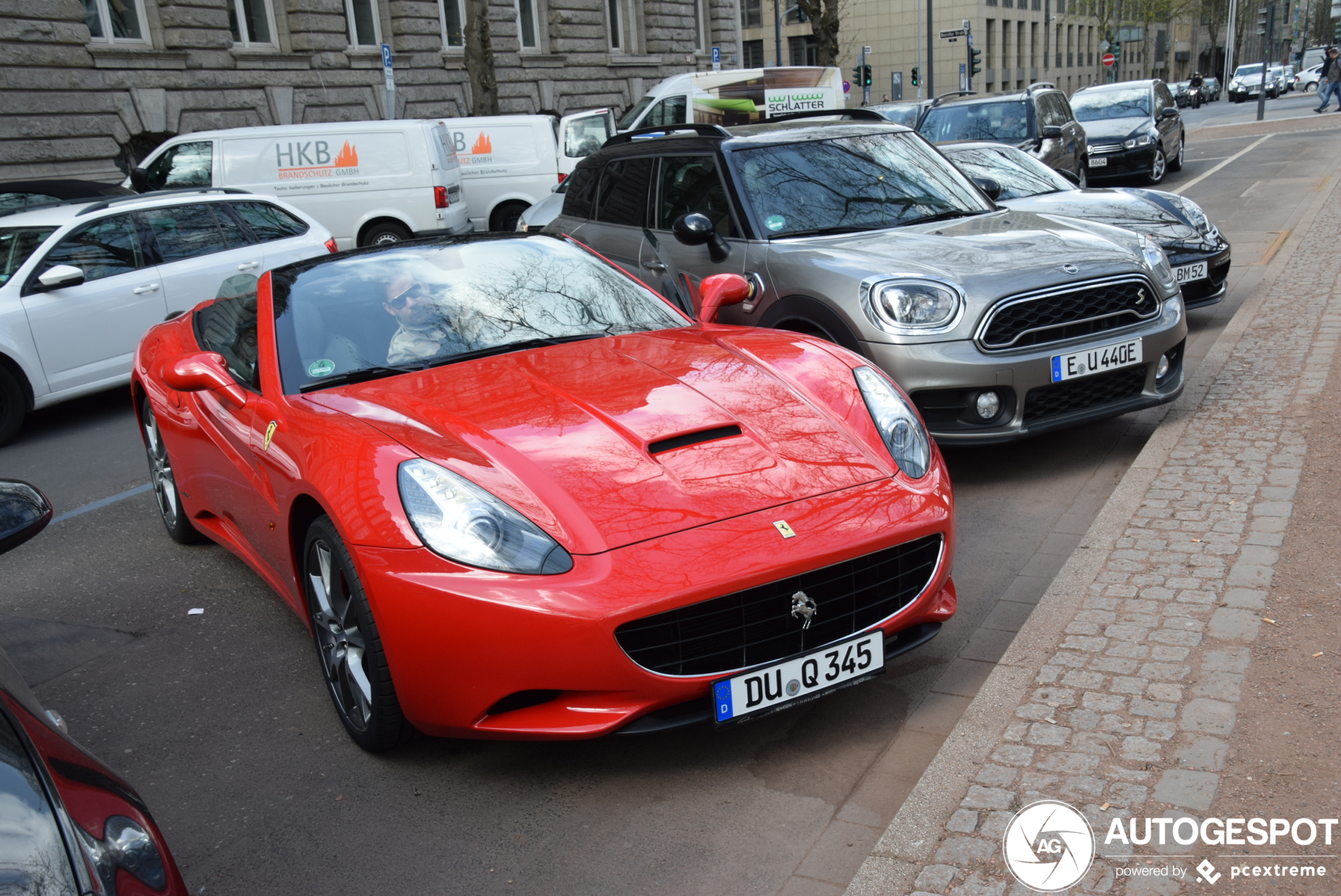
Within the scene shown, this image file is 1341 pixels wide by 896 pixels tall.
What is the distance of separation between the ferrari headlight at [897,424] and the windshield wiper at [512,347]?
102 cm

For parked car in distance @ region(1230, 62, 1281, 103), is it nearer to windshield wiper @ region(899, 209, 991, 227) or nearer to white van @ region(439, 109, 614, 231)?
white van @ region(439, 109, 614, 231)

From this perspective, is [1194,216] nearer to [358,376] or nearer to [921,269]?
[921,269]

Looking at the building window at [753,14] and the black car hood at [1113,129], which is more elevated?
the building window at [753,14]

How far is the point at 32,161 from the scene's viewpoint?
64.3 ft

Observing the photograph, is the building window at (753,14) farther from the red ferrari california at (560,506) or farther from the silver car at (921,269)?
the red ferrari california at (560,506)

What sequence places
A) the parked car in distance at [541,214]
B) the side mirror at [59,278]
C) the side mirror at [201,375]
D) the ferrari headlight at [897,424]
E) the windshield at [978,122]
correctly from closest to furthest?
1. the ferrari headlight at [897,424]
2. the side mirror at [201,375]
3. the side mirror at [59,278]
4. the parked car in distance at [541,214]
5. the windshield at [978,122]

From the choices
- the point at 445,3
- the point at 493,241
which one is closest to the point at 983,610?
the point at 493,241

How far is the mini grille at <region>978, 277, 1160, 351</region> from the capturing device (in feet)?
17.0

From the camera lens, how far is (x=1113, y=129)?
1869cm

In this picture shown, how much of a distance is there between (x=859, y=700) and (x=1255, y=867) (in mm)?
1253

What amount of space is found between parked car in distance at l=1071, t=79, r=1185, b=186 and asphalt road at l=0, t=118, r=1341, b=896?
1476cm

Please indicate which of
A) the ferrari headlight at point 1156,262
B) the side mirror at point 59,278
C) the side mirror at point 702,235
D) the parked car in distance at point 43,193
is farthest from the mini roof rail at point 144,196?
the ferrari headlight at point 1156,262

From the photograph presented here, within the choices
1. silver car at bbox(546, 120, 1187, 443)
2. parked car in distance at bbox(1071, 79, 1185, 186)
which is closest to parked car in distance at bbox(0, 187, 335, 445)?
silver car at bbox(546, 120, 1187, 443)

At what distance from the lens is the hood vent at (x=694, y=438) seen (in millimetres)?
3268
